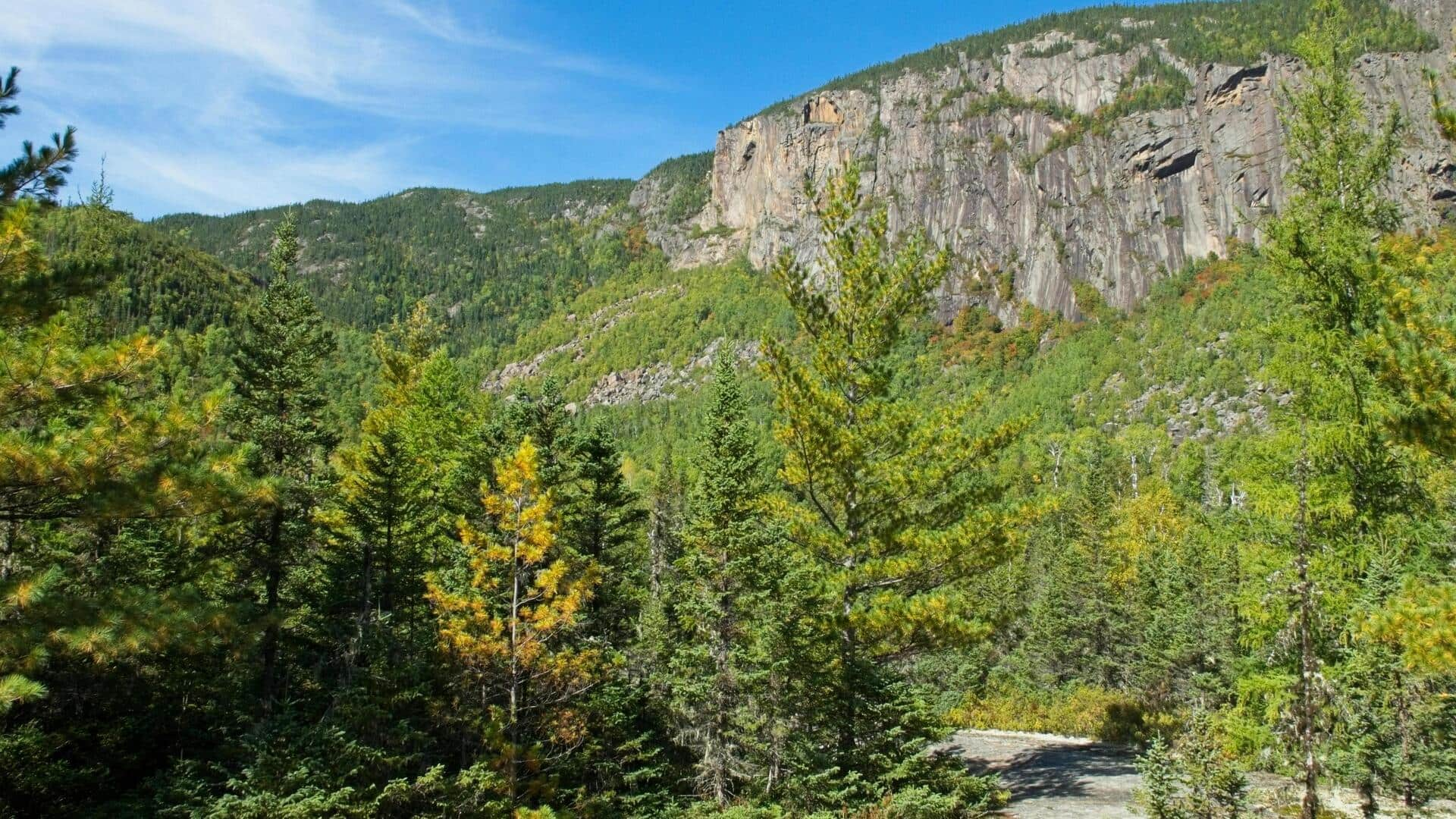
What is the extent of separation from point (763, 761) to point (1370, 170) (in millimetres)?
14444

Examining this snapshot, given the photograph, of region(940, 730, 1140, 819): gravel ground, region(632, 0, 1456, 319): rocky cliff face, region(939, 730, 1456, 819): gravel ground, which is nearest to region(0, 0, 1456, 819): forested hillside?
region(939, 730, 1456, 819): gravel ground

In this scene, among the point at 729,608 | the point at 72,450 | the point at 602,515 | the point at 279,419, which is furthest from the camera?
the point at 602,515

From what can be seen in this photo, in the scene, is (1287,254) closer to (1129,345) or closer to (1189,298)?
(1129,345)

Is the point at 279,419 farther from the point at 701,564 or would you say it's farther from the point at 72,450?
the point at 72,450

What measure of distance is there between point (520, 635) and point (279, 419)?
717 centimetres

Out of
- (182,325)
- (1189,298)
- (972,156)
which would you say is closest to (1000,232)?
(972,156)

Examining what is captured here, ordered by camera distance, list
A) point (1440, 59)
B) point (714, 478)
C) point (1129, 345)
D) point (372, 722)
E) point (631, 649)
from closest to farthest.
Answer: point (372, 722) → point (714, 478) → point (631, 649) → point (1129, 345) → point (1440, 59)

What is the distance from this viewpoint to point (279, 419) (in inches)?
661

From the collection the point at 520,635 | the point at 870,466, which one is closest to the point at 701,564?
the point at 520,635

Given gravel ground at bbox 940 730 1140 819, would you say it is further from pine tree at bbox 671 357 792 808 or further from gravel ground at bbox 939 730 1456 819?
pine tree at bbox 671 357 792 808

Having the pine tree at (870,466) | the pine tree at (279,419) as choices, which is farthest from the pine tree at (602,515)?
the pine tree at (870,466)

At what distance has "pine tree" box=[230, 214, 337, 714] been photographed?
16.0 m

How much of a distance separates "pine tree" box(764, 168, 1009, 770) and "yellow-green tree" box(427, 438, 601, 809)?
500 centimetres

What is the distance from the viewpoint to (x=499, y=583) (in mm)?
15805
